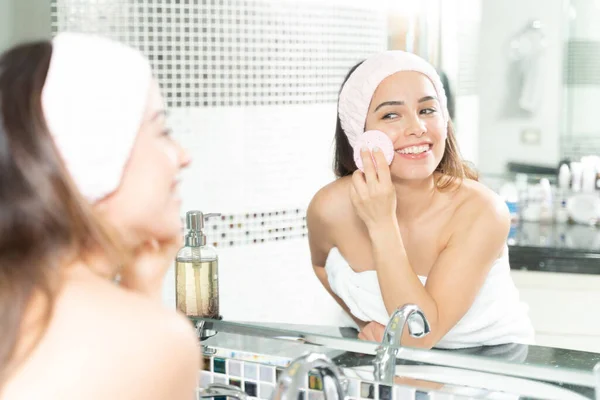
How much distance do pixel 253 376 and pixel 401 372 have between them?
0.20 metres

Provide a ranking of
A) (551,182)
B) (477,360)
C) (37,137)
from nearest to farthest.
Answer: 1. (37,137)
2. (477,360)
3. (551,182)

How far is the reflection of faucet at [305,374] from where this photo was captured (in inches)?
29.7

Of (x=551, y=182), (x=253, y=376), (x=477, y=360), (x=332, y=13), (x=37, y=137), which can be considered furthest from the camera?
(x=551, y=182)

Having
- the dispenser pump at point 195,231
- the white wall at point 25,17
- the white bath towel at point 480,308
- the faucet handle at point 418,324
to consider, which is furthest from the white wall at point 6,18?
the faucet handle at point 418,324

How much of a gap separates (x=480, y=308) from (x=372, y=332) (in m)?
0.14

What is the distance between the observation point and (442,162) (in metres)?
1.00

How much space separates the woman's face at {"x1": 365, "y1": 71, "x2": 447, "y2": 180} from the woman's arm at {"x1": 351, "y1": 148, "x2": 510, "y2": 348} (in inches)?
1.2

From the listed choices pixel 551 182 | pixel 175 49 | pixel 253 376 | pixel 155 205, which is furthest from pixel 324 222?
pixel 551 182

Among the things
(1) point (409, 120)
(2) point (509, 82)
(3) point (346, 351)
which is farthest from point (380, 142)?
(2) point (509, 82)

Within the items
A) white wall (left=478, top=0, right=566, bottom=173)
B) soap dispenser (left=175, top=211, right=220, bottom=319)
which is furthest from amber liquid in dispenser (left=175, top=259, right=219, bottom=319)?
white wall (left=478, top=0, right=566, bottom=173)

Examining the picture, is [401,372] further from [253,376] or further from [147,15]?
[147,15]

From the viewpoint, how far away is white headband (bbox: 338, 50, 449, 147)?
3.18 feet

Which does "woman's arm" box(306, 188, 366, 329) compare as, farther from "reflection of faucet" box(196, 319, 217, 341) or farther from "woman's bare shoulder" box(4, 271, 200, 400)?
"woman's bare shoulder" box(4, 271, 200, 400)

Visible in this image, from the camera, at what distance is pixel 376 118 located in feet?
3.15
